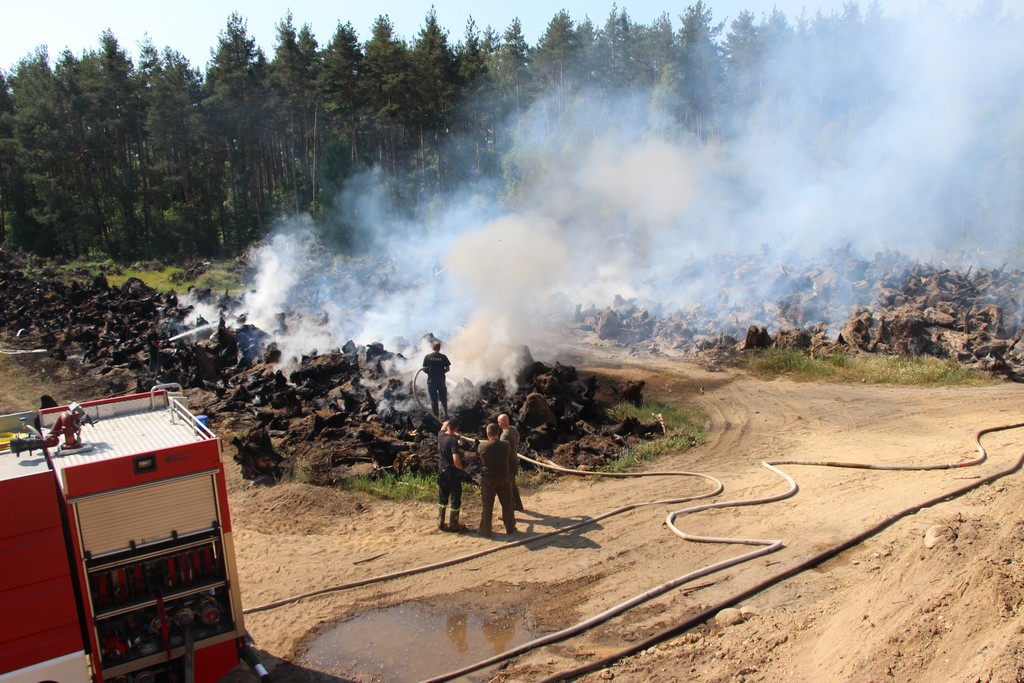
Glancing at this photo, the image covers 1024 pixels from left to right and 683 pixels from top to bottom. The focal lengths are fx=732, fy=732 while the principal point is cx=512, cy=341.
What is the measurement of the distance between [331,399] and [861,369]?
13.0m

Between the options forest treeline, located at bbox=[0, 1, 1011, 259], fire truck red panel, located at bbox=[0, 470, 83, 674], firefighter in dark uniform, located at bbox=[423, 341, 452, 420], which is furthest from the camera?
forest treeline, located at bbox=[0, 1, 1011, 259]

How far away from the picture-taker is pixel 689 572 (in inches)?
330

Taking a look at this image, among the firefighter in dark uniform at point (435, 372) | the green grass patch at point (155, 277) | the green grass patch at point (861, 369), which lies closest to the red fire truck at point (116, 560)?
the firefighter in dark uniform at point (435, 372)

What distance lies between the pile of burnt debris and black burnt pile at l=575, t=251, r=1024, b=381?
0.06 m

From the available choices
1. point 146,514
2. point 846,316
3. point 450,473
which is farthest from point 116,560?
point 846,316

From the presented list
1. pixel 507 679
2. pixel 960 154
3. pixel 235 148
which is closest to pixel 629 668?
pixel 507 679

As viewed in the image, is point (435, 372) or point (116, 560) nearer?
point (116, 560)

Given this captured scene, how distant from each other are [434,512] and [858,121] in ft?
129

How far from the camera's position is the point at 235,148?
169 ft

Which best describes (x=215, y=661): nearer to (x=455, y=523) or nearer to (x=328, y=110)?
(x=455, y=523)

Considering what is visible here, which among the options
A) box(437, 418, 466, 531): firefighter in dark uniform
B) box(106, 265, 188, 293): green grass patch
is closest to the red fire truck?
box(437, 418, 466, 531): firefighter in dark uniform

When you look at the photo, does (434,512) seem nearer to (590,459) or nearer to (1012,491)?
(590,459)

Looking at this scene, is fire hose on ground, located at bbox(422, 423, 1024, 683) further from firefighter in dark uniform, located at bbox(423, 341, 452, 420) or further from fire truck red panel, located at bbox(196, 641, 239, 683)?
firefighter in dark uniform, located at bbox(423, 341, 452, 420)

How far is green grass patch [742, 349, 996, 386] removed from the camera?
57.9 feet
